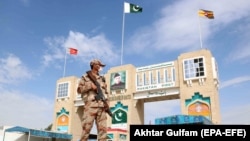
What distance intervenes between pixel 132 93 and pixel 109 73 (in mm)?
4867

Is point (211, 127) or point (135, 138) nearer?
point (211, 127)

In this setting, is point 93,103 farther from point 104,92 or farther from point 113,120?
point 113,120

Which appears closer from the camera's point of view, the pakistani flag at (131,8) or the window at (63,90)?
the pakistani flag at (131,8)

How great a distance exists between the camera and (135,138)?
22.3ft

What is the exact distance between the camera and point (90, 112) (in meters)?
7.34

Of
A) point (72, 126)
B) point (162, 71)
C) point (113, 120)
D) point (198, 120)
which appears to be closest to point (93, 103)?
point (198, 120)

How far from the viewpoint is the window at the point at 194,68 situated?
31.1 metres

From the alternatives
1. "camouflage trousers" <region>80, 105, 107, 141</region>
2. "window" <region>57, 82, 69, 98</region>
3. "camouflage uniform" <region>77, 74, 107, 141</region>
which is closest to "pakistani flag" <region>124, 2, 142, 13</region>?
"window" <region>57, 82, 69, 98</region>

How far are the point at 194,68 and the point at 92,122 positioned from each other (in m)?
26.3

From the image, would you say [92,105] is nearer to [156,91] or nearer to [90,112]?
[90,112]

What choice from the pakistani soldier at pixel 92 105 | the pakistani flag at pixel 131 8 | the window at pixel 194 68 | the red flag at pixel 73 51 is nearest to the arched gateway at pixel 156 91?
the window at pixel 194 68

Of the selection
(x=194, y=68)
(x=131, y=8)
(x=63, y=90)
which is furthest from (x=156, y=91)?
(x=63, y=90)

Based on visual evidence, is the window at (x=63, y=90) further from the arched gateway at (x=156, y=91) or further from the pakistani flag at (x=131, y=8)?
the pakistani flag at (x=131, y=8)

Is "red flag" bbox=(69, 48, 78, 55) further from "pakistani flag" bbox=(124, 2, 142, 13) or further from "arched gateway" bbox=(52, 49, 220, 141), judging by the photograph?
"pakistani flag" bbox=(124, 2, 142, 13)
